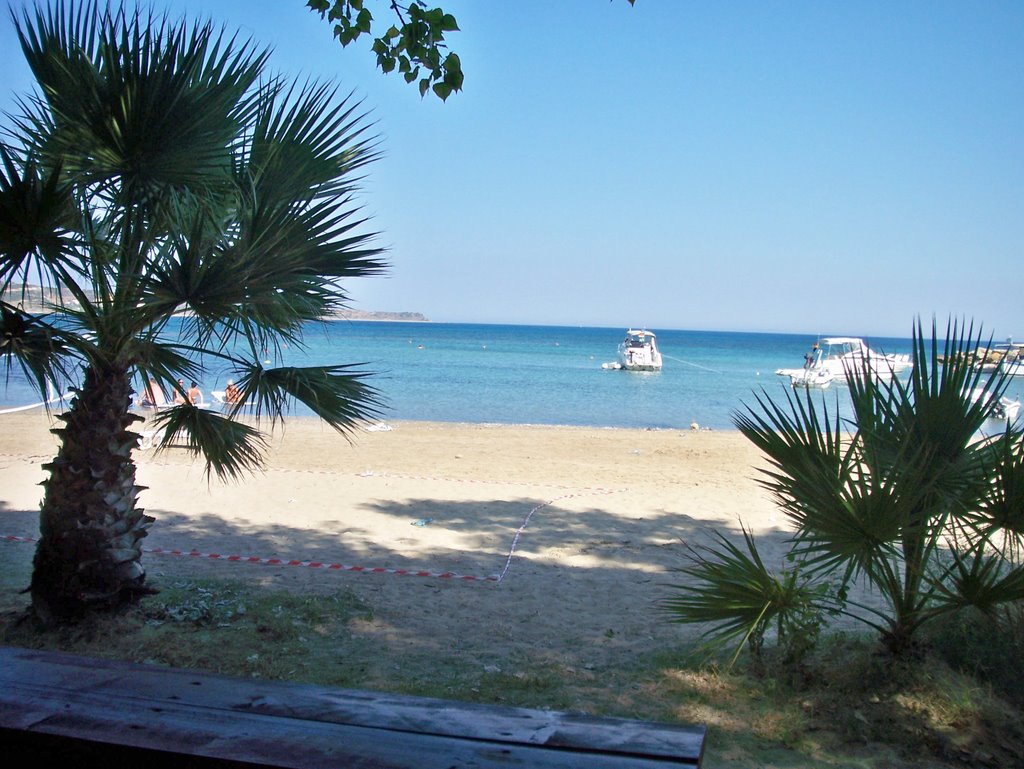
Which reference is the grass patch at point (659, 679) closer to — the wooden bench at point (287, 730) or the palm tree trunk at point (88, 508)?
the palm tree trunk at point (88, 508)

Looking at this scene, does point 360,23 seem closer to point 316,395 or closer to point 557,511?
point 316,395

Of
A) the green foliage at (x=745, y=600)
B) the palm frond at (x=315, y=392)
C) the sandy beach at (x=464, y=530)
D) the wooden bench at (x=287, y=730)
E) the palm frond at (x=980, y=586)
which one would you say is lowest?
the sandy beach at (x=464, y=530)

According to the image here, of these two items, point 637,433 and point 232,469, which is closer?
point 232,469

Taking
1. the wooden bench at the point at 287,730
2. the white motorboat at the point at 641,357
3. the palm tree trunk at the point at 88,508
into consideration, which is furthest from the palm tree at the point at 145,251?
the white motorboat at the point at 641,357

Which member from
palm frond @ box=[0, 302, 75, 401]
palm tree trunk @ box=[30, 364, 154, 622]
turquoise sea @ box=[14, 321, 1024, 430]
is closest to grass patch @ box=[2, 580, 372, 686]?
palm tree trunk @ box=[30, 364, 154, 622]

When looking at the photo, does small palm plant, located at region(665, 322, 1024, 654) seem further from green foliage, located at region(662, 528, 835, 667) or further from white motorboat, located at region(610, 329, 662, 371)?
white motorboat, located at region(610, 329, 662, 371)

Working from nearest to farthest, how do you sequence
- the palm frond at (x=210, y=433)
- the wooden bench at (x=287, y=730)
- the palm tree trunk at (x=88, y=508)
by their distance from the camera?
the wooden bench at (x=287, y=730) < the palm tree trunk at (x=88, y=508) < the palm frond at (x=210, y=433)

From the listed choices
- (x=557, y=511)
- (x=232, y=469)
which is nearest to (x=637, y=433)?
(x=557, y=511)

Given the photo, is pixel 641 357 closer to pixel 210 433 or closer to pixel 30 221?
pixel 210 433

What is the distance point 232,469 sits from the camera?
521cm

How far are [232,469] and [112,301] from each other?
1.25m

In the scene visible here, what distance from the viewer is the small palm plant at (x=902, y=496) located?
3643 millimetres

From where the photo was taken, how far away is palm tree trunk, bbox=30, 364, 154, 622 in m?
4.75

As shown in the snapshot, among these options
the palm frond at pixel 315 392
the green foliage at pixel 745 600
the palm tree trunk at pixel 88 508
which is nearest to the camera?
the green foliage at pixel 745 600
